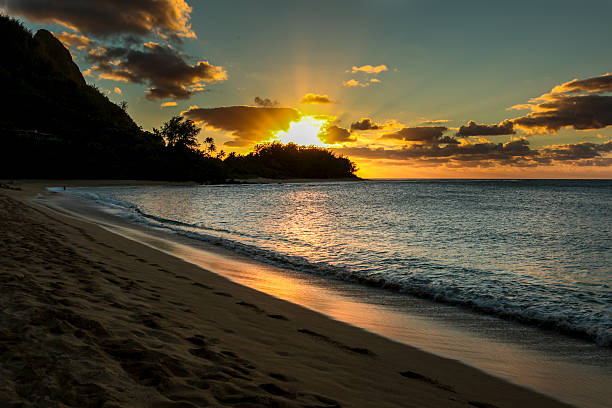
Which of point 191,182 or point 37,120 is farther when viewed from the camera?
point 191,182

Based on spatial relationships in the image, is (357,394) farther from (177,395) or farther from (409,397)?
(177,395)

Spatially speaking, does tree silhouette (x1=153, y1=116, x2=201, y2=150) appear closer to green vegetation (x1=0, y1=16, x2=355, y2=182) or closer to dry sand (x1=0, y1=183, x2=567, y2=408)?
green vegetation (x1=0, y1=16, x2=355, y2=182)

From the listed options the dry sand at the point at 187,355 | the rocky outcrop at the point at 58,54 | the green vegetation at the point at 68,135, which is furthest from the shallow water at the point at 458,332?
the rocky outcrop at the point at 58,54

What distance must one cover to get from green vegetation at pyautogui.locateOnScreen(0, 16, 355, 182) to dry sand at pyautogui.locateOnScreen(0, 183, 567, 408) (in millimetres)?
102955

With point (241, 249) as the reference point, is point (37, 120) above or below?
above

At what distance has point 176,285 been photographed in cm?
780

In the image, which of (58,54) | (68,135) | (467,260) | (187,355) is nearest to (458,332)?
(187,355)

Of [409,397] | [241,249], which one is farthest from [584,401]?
[241,249]

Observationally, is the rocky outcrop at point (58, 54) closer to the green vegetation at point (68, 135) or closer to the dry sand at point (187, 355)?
Result: the green vegetation at point (68, 135)

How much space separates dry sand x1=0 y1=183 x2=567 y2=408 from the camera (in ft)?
9.84

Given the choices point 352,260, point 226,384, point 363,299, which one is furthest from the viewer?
point 352,260

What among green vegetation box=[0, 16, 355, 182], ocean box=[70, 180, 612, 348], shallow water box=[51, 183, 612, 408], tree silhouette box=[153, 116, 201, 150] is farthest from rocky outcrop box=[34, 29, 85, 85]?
shallow water box=[51, 183, 612, 408]

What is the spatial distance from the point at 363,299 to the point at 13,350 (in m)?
6.84

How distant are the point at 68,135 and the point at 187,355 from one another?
5035 inches
